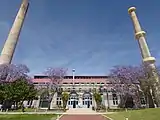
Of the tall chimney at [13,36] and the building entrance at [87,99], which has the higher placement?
the tall chimney at [13,36]

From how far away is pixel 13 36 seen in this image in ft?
171

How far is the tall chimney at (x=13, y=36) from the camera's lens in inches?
1925

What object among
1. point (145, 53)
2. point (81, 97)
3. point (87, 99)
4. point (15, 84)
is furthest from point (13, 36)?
point (145, 53)

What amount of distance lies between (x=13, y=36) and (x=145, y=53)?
34758 mm

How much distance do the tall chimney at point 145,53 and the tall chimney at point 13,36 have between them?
30.4 meters

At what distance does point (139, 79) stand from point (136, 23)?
56.6 ft

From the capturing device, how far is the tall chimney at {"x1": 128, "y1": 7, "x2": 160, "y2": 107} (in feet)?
125

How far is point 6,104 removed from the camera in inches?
1806

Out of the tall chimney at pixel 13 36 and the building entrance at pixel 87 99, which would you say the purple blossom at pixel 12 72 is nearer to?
the tall chimney at pixel 13 36

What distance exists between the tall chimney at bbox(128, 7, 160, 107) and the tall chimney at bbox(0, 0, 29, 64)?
30.4m

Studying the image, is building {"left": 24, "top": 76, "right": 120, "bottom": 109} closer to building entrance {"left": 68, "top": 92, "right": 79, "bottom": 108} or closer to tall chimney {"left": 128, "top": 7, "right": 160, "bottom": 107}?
building entrance {"left": 68, "top": 92, "right": 79, "bottom": 108}

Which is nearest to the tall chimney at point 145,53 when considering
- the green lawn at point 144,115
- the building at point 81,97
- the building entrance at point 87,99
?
the building at point 81,97

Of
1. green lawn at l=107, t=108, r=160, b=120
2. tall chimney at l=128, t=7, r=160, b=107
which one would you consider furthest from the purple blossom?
tall chimney at l=128, t=7, r=160, b=107

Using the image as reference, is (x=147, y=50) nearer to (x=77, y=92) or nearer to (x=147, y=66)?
(x=147, y=66)
